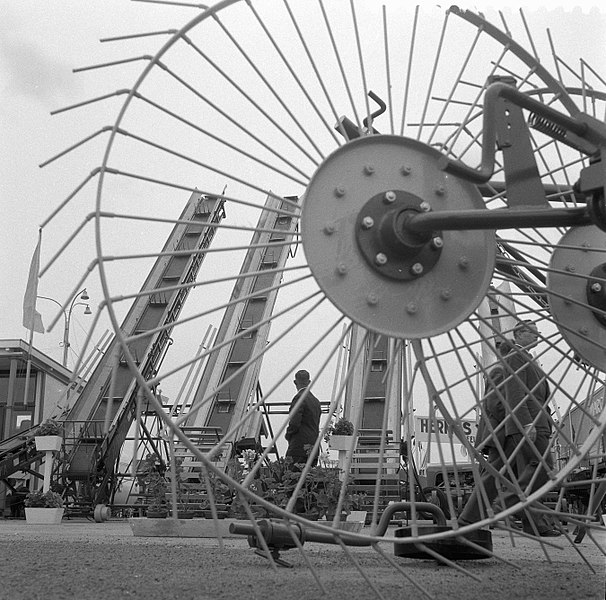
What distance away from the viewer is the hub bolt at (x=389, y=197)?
248 centimetres

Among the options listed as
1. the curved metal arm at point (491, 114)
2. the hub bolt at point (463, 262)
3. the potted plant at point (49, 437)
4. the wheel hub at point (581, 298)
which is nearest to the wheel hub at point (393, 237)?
the hub bolt at point (463, 262)

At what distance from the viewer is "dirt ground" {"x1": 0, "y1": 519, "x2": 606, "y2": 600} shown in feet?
9.28

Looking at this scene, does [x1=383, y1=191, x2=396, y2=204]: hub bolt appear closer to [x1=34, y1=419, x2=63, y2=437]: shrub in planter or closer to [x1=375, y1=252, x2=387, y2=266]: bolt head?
[x1=375, y1=252, x2=387, y2=266]: bolt head

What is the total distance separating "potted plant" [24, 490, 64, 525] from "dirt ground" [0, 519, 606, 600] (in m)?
6.02

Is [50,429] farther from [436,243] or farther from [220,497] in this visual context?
[436,243]

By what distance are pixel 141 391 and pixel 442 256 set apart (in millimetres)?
891

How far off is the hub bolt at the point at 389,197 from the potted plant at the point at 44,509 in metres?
8.94

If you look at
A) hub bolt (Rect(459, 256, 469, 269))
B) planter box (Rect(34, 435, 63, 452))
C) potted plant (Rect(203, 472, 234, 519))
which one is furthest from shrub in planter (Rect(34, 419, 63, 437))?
hub bolt (Rect(459, 256, 469, 269))

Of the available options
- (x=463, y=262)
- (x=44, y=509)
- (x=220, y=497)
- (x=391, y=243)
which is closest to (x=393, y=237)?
(x=391, y=243)

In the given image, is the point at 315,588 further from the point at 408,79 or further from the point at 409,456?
the point at 408,79

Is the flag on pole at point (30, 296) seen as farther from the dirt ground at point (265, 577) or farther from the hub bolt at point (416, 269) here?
the hub bolt at point (416, 269)

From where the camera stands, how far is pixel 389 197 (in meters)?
2.48

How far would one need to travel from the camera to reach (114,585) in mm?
3047

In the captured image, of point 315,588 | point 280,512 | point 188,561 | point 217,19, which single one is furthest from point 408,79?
point 188,561
